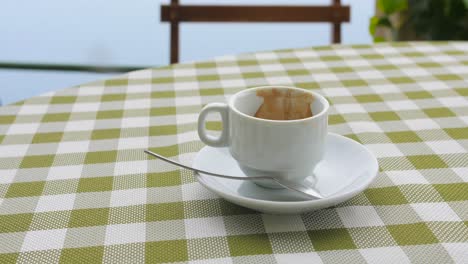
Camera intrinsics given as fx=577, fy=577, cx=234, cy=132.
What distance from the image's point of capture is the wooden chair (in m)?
1.80

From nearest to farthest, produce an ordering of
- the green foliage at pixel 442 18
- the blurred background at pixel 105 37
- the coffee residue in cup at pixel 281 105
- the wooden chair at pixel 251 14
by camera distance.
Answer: the coffee residue in cup at pixel 281 105, the wooden chair at pixel 251 14, the green foliage at pixel 442 18, the blurred background at pixel 105 37

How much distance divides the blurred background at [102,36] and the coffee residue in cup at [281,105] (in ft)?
7.02

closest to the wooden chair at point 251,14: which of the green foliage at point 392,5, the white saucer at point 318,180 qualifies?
the green foliage at point 392,5

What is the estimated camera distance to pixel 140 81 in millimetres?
1063

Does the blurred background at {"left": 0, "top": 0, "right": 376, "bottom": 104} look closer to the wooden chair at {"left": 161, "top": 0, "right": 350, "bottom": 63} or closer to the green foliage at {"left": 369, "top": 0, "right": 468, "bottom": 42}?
the green foliage at {"left": 369, "top": 0, "right": 468, "bottom": 42}

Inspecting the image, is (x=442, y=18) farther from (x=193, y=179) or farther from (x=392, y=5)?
(x=193, y=179)

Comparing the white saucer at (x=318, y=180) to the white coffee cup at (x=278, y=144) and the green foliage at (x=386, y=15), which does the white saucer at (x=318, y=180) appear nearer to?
the white coffee cup at (x=278, y=144)

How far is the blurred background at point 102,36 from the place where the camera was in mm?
2838

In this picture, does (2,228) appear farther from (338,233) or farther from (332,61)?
(332,61)

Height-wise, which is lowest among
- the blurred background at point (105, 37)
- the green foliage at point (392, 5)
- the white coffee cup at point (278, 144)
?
the blurred background at point (105, 37)

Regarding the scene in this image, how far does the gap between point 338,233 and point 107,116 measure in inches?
18.3

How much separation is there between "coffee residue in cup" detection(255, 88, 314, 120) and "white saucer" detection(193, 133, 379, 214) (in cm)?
7

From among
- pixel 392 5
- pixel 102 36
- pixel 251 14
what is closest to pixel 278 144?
pixel 251 14

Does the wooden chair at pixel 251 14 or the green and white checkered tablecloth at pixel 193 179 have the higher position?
the wooden chair at pixel 251 14
